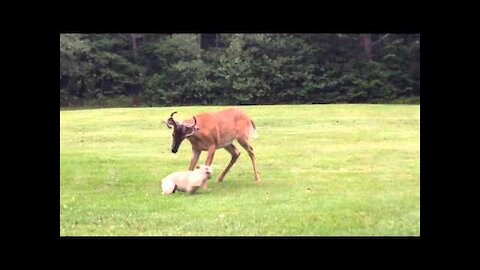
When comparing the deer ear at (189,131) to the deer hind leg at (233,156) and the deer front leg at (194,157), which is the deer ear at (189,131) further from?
the deer hind leg at (233,156)

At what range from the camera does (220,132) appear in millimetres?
7738

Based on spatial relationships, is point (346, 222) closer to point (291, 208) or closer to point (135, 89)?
point (291, 208)

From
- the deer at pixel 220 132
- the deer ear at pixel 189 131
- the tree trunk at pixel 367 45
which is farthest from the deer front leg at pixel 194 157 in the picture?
the tree trunk at pixel 367 45

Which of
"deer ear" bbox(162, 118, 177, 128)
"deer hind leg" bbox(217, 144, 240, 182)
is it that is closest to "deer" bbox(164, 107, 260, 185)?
"deer hind leg" bbox(217, 144, 240, 182)

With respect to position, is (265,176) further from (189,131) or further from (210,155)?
(189,131)

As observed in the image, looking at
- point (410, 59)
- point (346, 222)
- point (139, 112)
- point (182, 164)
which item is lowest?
point (346, 222)

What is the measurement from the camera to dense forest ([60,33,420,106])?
24.8 feet

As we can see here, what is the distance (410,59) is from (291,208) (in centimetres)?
185

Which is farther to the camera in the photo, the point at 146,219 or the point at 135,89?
the point at 135,89

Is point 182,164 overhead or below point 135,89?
below

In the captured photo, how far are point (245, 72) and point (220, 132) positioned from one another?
629mm

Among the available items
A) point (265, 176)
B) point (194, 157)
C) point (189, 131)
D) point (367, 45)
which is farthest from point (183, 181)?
point (367, 45)

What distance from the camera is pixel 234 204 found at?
720 cm
